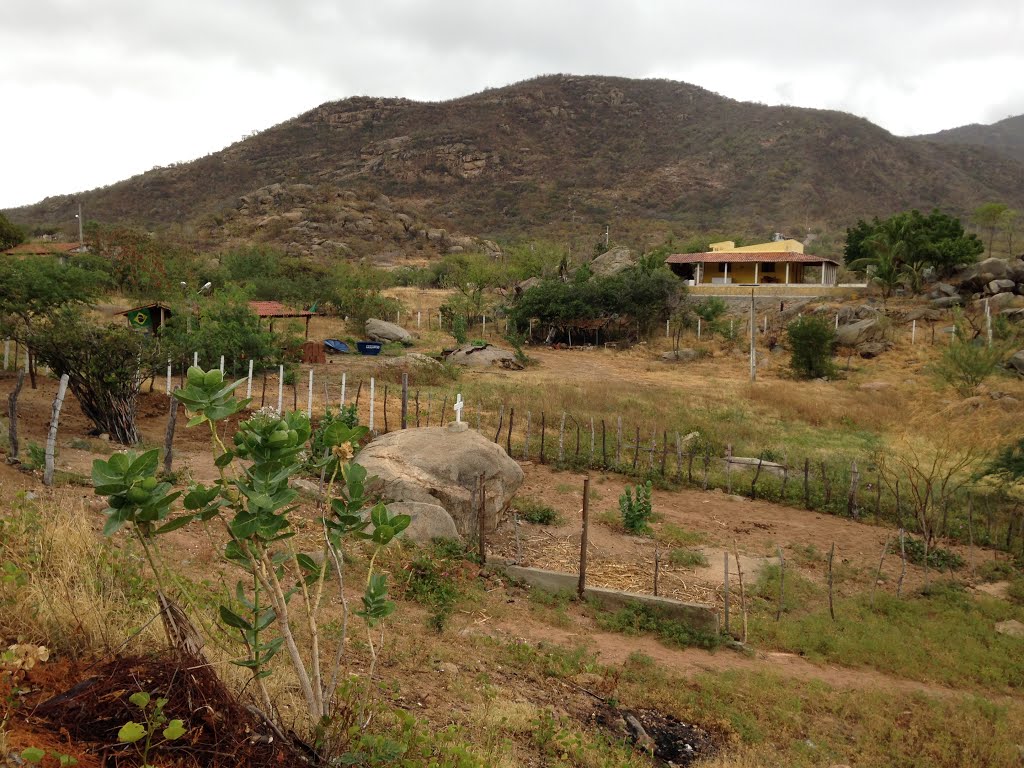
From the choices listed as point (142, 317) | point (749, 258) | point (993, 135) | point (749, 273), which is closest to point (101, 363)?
point (142, 317)

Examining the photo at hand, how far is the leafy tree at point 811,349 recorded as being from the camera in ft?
78.8

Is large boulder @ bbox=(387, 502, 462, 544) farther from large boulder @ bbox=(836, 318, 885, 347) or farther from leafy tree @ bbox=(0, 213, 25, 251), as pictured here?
leafy tree @ bbox=(0, 213, 25, 251)

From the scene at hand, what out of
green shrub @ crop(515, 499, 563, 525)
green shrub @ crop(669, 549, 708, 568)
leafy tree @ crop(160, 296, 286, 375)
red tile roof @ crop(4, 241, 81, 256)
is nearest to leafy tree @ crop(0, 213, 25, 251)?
red tile roof @ crop(4, 241, 81, 256)

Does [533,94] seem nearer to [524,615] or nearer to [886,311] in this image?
[886,311]

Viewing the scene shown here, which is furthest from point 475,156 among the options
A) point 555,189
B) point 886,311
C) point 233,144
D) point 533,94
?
point 886,311

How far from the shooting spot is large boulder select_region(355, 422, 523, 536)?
9148mm

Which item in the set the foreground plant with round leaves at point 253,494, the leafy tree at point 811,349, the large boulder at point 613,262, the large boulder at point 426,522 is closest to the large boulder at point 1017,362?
the leafy tree at point 811,349

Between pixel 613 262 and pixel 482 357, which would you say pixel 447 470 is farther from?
pixel 613 262

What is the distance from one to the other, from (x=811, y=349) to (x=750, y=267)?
1482 centimetres

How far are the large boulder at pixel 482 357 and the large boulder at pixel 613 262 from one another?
1379 cm

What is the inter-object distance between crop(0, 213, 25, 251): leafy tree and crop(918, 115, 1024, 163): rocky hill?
123 meters

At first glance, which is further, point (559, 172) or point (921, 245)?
point (559, 172)

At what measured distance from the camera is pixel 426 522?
864 centimetres

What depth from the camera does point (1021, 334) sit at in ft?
83.0
